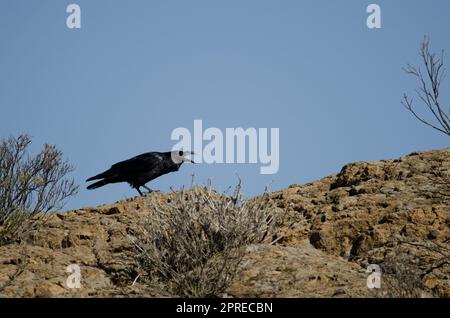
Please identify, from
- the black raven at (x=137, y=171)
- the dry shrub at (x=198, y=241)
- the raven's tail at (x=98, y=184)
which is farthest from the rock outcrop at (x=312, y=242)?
the raven's tail at (x=98, y=184)

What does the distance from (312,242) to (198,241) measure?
6.14ft

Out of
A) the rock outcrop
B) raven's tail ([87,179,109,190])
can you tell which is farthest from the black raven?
the rock outcrop

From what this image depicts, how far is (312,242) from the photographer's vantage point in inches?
320

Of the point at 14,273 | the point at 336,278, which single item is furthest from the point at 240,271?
the point at 14,273

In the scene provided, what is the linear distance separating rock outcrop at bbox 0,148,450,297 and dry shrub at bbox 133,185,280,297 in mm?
188

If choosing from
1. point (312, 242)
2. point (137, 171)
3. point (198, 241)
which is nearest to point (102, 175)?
point (137, 171)

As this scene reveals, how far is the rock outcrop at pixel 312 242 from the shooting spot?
6.68m

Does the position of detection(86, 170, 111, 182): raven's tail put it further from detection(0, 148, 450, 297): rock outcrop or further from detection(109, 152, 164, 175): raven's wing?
detection(0, 148, 450, 297): rock outcrop

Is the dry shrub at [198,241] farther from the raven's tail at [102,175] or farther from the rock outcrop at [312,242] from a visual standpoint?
the raven's tail at [102,175]

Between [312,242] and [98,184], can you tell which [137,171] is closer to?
[98,184]

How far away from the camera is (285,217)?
880 centimetres

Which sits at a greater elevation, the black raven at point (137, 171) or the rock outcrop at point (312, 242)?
the black raven at point (137, 171)

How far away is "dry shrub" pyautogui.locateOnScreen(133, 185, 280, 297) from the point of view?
653 centimetres

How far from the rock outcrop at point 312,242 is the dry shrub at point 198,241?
0.62 ft
